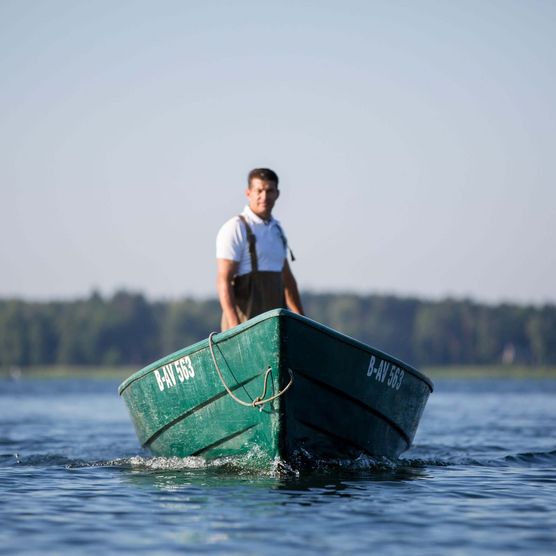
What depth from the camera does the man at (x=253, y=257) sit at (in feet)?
29.8

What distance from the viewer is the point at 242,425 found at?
9.05 m

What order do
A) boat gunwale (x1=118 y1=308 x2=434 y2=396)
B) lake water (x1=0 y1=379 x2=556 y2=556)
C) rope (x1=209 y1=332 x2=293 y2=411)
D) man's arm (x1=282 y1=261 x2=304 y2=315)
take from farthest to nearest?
man's arm (x1=282 y1=261 x2=304 y2=315) → rope (x1=209 y1=332 x2=293 y2=411) → boat gunwale (x1=118 y1=308 x2=434 y2=396) → lake water (x1=0 y1=379 x2=556 y2=556)

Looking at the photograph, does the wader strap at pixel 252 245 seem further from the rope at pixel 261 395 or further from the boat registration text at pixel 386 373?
the boat registration text at pixel 386 373

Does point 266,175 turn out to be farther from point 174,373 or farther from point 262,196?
point 174,373

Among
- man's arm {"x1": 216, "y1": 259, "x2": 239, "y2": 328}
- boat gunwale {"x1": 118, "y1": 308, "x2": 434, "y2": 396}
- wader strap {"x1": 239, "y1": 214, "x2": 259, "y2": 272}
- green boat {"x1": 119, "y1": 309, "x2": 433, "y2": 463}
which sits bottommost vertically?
green boat {"x1": 119, "y1": 309, "x2": 433, "y2": 463}

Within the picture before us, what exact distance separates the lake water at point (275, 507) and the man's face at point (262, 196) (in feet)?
7.21

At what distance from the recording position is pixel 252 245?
30.1 ft

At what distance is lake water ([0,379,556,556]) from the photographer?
6.46 metres

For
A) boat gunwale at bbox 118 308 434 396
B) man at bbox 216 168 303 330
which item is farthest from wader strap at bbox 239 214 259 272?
boat gunwale at bbox 118 308 434 396

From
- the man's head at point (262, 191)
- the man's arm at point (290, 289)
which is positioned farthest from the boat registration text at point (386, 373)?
the man's head at point (262, 191)

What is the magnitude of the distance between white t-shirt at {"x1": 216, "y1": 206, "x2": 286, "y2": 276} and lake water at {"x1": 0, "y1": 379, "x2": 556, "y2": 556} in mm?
1748

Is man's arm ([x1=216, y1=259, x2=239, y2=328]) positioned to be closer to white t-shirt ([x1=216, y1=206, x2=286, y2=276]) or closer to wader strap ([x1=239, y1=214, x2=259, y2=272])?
white t-shirt ([x1=216, y1=206, x2=286, y2=276])

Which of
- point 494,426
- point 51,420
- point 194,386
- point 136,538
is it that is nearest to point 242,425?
point 194,386

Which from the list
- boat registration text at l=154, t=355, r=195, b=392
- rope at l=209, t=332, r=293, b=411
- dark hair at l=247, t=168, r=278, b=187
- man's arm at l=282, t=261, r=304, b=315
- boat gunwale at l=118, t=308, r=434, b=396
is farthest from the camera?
man's arm at l=282, t=261, r=304, b=315
